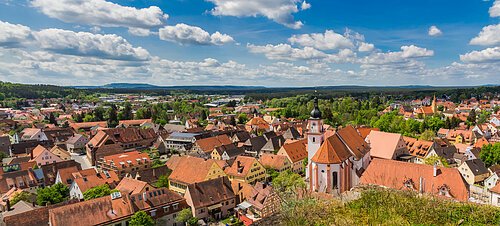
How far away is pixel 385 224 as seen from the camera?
457 inches

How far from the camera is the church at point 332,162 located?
33.2 m

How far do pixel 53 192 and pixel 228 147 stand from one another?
97.7ft

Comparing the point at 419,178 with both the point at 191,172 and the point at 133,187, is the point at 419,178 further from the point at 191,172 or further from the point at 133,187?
the point at 133,187

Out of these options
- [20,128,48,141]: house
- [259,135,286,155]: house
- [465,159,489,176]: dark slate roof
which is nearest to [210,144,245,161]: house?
[259,135,286,155]: house

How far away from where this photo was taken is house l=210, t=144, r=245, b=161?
186ft

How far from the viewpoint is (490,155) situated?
5066cm

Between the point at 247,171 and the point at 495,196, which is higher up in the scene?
the point at 247,171

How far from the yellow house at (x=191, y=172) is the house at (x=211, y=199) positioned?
14.6ft

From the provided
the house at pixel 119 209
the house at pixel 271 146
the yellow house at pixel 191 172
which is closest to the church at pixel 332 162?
the yellow house at pixel 191 172

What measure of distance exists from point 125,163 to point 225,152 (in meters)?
16.9

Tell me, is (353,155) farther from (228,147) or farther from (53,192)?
(53,192)

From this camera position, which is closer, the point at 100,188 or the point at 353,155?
the point at 100,188

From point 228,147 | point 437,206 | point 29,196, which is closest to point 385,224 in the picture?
point 437,206

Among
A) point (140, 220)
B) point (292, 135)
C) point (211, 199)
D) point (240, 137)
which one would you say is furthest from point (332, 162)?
point (240, 137)
